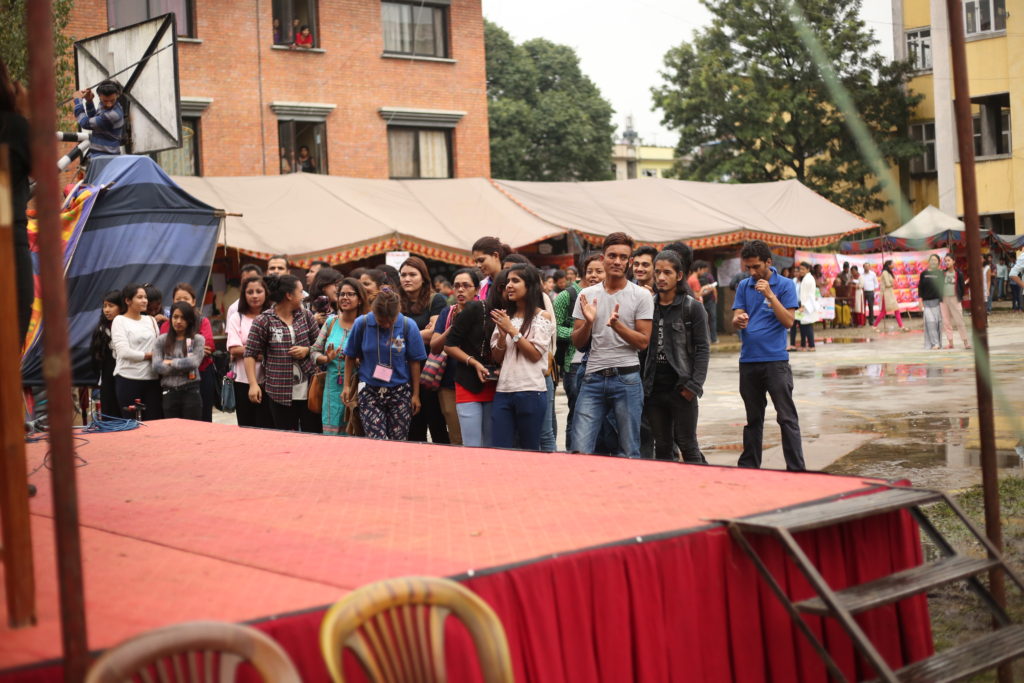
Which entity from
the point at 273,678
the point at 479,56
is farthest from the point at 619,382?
the point at 479,56

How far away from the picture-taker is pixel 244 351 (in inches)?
347

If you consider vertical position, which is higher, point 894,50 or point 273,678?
point 894,50

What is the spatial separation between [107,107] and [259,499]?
8.06 m

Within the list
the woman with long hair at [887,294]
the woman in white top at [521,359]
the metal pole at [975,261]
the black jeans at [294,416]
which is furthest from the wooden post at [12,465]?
the woman with long hair at [887,294]

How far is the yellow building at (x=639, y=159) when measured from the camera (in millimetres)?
74750

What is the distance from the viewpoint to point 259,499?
15.3 feet

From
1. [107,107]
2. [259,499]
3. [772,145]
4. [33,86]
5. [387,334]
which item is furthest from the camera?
[772,145]

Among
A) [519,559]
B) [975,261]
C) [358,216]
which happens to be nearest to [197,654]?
[519,559]

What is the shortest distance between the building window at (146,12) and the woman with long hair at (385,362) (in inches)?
584

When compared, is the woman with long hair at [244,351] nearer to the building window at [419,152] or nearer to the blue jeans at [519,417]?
the blue jeans at [519,417]

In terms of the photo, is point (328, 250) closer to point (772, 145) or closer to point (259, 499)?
point (259, 499)

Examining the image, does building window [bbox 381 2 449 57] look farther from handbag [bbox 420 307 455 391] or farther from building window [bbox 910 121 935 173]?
building window [bbox 910 121 935 173]

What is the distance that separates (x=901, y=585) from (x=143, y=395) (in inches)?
278

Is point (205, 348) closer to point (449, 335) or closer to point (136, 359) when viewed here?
point (136, 359)
